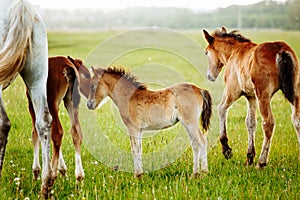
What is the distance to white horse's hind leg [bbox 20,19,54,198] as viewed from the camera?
199 inches

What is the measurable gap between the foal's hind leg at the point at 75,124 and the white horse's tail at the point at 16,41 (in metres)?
1.17

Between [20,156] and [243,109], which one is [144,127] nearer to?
[20,156]

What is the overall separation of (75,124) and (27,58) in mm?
1286

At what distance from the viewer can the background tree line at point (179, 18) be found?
2744 inches

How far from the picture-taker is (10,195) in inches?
210

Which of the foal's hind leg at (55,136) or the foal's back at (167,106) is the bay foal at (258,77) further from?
the foal's hind leg at (55,136)

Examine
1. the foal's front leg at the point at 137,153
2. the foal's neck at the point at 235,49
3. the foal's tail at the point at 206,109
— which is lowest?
the foal's front leg at the point at 137,153

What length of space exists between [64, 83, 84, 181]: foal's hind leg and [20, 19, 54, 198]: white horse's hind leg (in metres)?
0.74

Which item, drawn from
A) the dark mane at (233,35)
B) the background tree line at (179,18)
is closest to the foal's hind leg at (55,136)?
the dark mane at (233,35)

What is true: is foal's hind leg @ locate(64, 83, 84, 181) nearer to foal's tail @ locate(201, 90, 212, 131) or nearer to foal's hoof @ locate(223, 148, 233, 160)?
foal's tail @ locate(201, 90, 212, 131)

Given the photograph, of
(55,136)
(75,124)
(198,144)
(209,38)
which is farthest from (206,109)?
(55,136)

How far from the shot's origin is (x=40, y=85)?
16.6 ft

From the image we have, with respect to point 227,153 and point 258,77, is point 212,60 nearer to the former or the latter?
point 258,77

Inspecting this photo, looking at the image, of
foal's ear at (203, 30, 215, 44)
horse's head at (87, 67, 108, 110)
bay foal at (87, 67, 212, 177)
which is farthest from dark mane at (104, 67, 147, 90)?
foal's ear at (203, 30, 215, 44)
